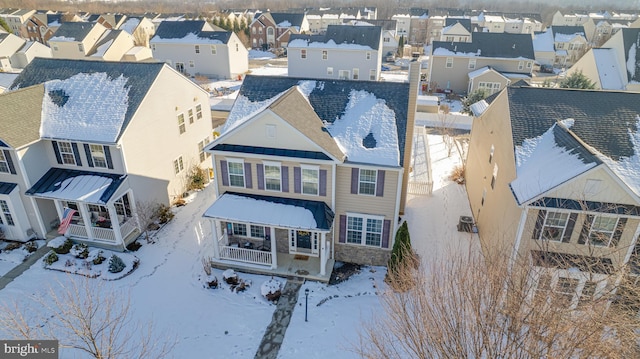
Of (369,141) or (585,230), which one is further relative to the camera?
(369,141)

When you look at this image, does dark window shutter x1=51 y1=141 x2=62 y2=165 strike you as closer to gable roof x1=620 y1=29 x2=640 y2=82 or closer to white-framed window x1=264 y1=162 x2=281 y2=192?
white-framed window x1=264 y1=162 x2=281 y2=192

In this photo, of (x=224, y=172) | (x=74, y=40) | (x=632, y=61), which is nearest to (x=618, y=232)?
(x=224, y=172)

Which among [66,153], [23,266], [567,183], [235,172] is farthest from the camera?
[66,153]

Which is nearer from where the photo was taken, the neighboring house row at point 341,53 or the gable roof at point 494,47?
the gable roof at point 494,47

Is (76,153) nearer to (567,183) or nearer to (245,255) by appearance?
(245,255)

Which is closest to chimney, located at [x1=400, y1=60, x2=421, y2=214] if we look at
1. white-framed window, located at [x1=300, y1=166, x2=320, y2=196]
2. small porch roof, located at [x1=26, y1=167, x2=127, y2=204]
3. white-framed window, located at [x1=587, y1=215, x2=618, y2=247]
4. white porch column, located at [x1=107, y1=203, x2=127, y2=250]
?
white-framed window, located at [x1=300, y1=166, x2=320, y2=196]

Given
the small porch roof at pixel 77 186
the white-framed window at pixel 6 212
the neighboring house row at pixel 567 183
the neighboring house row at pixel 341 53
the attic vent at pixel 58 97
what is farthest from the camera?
the neighboring house row at pixel 341 53

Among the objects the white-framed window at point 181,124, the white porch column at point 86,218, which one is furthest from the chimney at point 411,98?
the white porch column at point 86,218

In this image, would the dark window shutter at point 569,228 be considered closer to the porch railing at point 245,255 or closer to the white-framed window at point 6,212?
the porch railing at point 245,255
